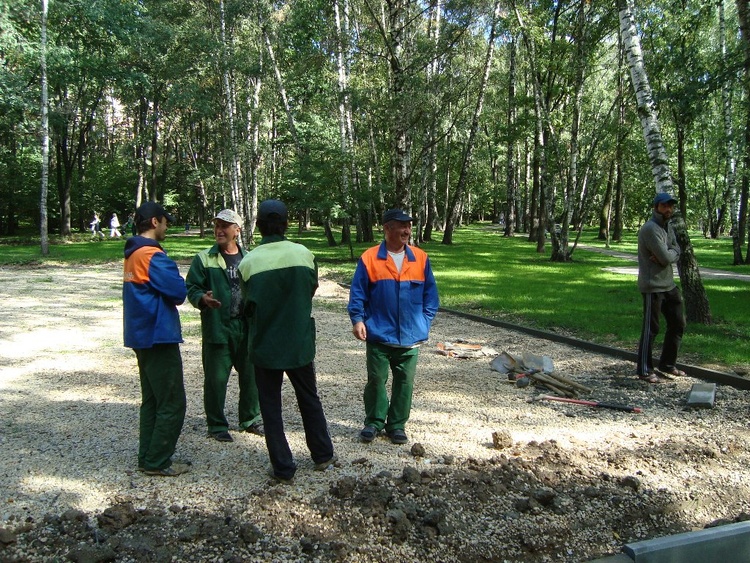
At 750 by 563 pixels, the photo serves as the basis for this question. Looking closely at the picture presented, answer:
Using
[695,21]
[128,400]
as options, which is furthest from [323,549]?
[695,21]

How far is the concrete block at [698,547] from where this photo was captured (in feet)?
9.68

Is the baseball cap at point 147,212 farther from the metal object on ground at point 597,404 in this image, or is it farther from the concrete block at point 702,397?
the concrete block at point 702,397

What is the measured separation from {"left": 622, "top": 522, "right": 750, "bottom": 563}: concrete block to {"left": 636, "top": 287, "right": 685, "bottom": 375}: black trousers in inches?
158

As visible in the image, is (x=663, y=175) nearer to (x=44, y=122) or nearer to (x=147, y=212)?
(x=147, y=212)

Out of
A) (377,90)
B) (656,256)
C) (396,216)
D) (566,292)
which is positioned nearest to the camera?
(396,216)

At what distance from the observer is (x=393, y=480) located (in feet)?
13.6

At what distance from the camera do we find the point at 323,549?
3316 millimetres

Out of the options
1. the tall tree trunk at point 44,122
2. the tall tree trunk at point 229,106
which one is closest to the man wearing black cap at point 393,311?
the tall tree trunk at point 44,122

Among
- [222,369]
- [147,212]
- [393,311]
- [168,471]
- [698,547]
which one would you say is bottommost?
[168,471]

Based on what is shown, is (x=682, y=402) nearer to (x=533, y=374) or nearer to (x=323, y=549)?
(x=533, y=374)

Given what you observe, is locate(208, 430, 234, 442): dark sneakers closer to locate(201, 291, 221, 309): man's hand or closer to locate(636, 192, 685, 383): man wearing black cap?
locate(201, 291, 221, 309): man's hand

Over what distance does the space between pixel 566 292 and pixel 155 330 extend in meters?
11.7

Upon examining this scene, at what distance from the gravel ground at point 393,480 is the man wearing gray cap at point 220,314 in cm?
35

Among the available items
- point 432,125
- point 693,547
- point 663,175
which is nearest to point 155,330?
point 693,547
